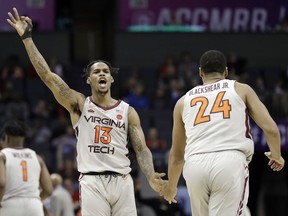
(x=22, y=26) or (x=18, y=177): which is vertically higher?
(x=22, y=26)

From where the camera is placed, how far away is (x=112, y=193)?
8547 mm

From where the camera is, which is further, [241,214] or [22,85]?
[22,85]

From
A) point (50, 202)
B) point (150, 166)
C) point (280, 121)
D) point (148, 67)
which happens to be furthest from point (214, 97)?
point (148, 67)

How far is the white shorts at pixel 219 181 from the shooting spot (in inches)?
287

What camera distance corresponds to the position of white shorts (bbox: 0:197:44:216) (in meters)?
9.96

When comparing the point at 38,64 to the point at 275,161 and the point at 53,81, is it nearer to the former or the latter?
the point at 53,81

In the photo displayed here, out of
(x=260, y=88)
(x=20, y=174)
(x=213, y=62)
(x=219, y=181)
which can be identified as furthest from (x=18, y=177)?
(x=260, y=88)

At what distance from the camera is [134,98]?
2045 centimetres

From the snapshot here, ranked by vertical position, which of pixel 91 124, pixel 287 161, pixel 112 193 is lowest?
pixel 287 161

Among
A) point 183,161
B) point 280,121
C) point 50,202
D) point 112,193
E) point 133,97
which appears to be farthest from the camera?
point 133,97

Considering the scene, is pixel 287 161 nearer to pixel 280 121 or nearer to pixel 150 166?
pixel 280 121

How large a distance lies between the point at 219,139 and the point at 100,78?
1.88 meters

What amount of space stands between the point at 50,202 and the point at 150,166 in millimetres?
6373

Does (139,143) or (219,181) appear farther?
(139,143)
